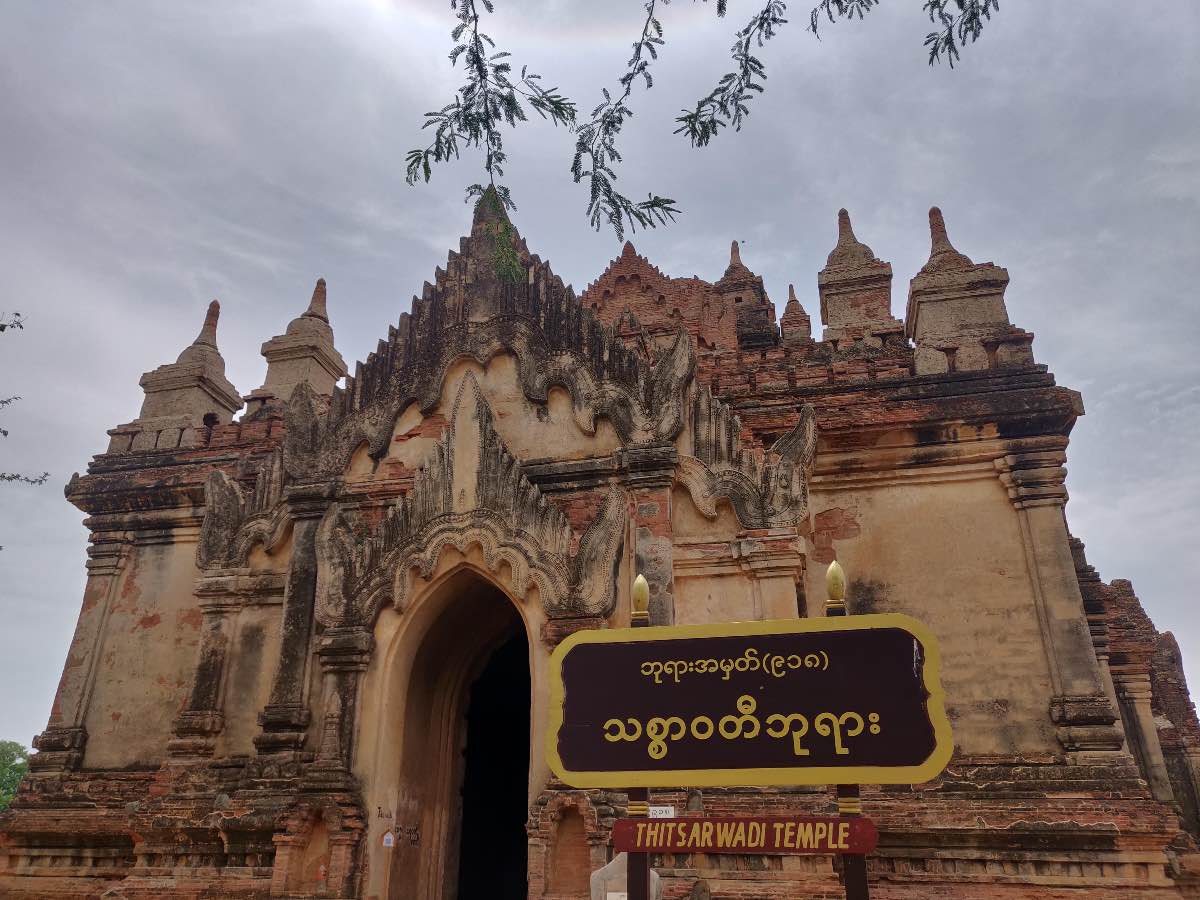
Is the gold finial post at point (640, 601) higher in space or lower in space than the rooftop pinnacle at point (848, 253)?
lower

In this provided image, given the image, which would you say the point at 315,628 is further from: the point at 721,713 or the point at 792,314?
the point at 792,314

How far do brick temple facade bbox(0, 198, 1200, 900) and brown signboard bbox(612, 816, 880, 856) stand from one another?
3386 millimetres

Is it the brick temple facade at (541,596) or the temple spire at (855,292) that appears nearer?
the brick temple facade at (541,596)

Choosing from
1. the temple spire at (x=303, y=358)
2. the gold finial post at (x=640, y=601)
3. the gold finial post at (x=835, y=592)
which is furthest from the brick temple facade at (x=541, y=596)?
the gold finial post at (x=835, y=592)

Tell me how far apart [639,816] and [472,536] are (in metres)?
Result: 4.86

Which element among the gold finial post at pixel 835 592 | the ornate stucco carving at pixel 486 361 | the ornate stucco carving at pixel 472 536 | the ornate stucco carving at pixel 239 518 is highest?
the ornate stucco carving at pixel 486 361

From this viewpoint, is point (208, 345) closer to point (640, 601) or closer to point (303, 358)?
point (303, 358)

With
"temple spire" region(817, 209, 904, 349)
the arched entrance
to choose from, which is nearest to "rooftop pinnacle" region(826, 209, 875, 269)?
"temple spire" region(817, 209, 904, 349)

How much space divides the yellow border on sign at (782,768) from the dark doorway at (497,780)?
6551mm

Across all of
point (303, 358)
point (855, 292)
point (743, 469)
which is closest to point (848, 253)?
point (855, 292)

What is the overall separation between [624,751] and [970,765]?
5.99m

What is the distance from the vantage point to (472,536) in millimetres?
9664

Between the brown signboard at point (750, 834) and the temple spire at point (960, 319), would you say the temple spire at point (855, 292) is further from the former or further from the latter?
the brown signboard at point (750, 834)

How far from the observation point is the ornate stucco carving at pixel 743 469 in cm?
966
